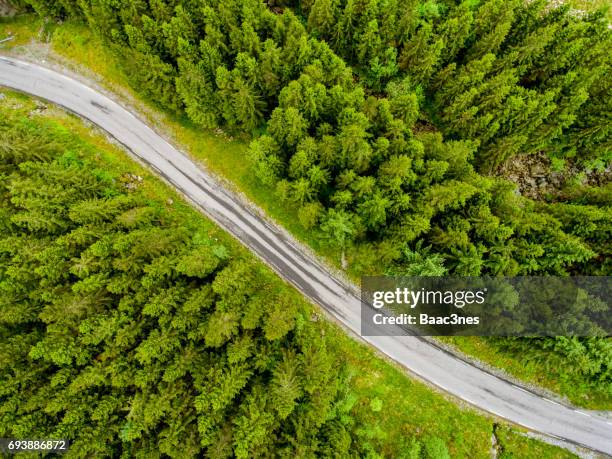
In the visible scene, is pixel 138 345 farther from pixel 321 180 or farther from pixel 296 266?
pixel 321 180

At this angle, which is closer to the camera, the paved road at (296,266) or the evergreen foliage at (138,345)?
the evergreen foliage at (138,345)

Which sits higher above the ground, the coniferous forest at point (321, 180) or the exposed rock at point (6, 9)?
the exposed rock at point (6, 9)

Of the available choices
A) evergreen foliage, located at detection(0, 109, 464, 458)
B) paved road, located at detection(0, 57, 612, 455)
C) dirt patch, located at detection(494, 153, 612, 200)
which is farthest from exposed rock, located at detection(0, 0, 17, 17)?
dirt patch, located at detection(494, 153, 612, 200)

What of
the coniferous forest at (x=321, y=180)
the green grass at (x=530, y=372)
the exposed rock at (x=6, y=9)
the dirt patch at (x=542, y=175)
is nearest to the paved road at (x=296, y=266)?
the green grass at (x=530, y=372)

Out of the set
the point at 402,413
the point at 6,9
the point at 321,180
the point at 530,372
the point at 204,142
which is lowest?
the point at 402,413

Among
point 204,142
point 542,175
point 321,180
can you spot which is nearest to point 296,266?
point 321,180

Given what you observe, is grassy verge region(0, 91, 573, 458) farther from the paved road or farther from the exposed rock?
the exposed rock

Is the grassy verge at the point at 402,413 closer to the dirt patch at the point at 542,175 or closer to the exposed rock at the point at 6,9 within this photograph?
the dirt patch at the point at 542,175
